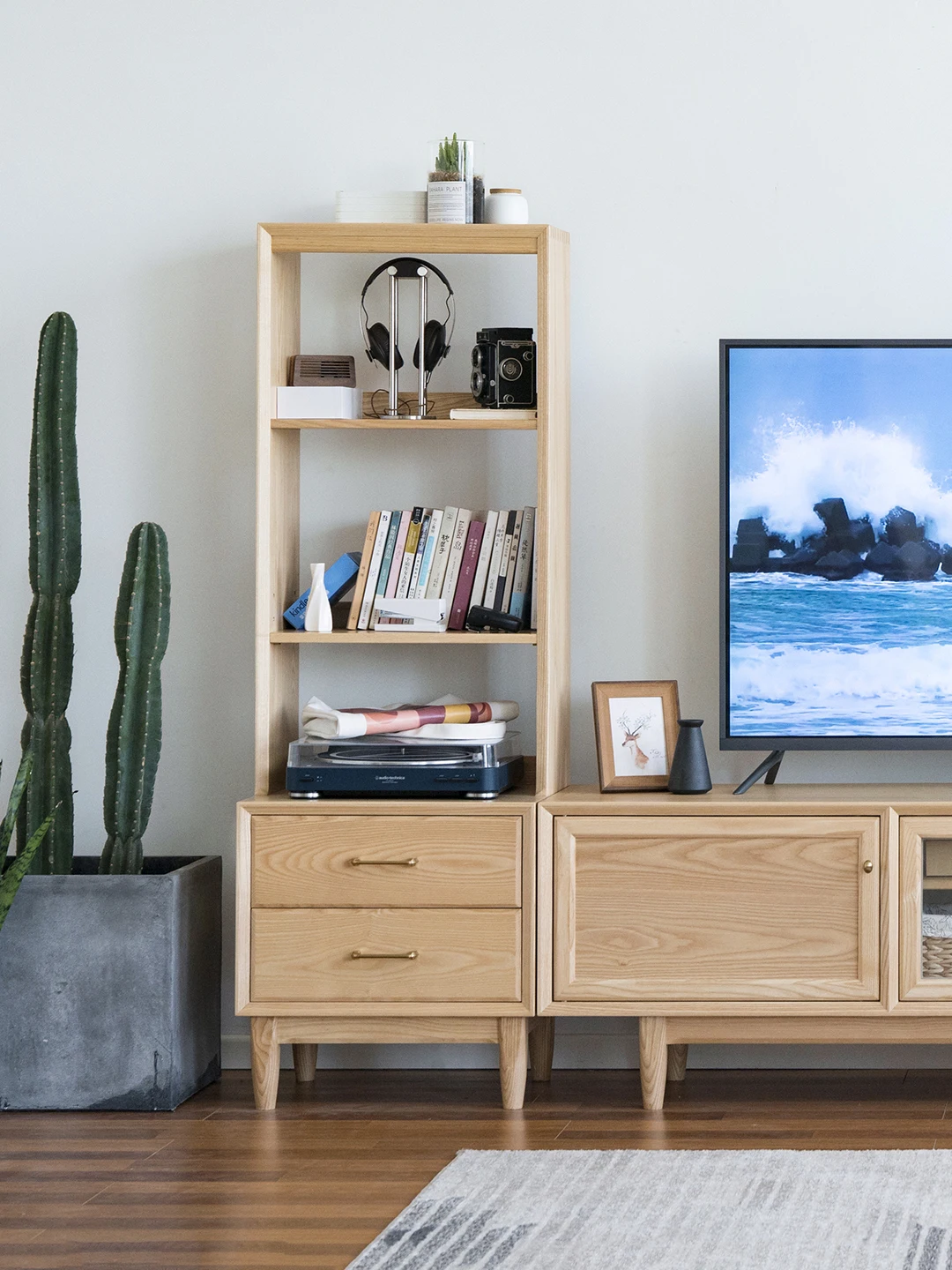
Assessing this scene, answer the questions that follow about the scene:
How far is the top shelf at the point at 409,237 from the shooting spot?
2.79 m

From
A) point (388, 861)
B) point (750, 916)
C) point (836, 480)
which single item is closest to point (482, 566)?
point (388, 861)

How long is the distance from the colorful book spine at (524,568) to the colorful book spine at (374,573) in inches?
11.1

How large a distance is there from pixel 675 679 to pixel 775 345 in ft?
2.45

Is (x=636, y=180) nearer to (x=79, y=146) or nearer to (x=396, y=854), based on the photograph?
(x=79, y=146)

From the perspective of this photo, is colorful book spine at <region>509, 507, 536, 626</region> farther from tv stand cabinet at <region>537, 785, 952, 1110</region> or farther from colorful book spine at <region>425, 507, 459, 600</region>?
tv stand cabinet at <region>537, 785, 952, 1110</region>

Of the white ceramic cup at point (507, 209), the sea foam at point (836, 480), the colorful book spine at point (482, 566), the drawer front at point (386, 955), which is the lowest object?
the drawer front at point (386, 955)

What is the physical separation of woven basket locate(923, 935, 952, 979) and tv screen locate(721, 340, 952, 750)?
39 centimetres

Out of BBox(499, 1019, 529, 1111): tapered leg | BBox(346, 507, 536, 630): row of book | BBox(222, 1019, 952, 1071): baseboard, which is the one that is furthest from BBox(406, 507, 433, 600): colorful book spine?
BBox(222, 1019, 952, 1071): baseboard

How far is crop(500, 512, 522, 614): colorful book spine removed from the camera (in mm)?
2867

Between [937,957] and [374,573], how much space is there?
4.41 ft

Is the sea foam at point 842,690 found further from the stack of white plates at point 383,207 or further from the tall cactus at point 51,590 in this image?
the tall cactus at point 51,590

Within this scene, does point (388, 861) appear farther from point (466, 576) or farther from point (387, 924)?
point (466, 576)

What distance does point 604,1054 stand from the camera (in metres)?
3.04

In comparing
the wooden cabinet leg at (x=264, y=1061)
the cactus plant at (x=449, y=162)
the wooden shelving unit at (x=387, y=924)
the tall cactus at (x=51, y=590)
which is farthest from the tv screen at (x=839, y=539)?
the tall cactus at (x=51, y=590)
